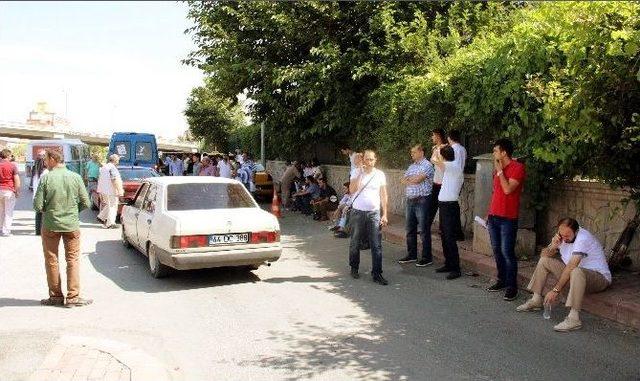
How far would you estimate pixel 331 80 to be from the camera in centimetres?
1362

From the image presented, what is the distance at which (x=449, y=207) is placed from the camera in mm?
7406

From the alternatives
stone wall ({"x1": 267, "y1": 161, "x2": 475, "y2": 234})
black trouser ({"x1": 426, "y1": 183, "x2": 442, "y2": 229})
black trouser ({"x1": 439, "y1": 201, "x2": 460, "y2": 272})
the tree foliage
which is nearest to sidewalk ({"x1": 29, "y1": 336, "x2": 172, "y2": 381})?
black trouser ({"x1": 439, "y1": 201, "x2": 460, "y2": 272})

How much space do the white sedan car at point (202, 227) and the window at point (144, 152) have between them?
14.0 meters

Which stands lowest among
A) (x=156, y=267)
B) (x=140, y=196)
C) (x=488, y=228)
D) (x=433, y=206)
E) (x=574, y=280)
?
(x=156, y=267)

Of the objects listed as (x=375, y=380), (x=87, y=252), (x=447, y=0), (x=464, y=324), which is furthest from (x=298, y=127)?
(x=375, y=380)

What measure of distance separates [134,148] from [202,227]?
51.5ft

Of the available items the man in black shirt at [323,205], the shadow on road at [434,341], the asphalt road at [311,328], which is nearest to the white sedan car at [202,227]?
the asphalt road at [311,328]

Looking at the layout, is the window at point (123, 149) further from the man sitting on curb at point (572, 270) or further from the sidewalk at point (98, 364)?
the man sitting on curb at point (572, 270)

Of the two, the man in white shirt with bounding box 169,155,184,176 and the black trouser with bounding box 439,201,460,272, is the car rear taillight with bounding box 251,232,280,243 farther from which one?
the man in white shirt with bounding box 169,155,184,176

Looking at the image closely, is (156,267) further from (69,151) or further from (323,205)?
(69,151)

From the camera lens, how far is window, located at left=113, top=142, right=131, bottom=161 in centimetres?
2116

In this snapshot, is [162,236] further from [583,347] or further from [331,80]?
[331,80]

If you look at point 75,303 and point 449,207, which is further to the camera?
point 449,207

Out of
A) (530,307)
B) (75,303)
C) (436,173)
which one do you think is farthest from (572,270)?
(75,303)
